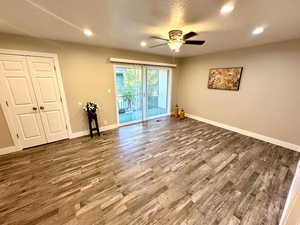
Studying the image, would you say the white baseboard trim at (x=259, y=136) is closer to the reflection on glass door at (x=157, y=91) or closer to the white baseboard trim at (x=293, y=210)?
the reflection on glass door at (x=157, y=91)

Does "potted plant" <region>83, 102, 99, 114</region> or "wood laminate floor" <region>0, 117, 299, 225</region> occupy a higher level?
"potted plant" <region>83, 102, 99, 114</region>

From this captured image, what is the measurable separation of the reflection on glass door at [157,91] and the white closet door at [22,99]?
344cm

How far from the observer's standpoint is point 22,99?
2.84m

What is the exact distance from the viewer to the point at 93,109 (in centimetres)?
354

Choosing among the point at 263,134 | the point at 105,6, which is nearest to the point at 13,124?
the point at 105,6

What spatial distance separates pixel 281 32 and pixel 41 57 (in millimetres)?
5171

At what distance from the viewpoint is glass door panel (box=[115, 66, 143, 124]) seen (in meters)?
4.32

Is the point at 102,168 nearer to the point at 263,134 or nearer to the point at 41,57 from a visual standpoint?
the point at 41,57

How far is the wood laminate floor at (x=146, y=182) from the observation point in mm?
1536

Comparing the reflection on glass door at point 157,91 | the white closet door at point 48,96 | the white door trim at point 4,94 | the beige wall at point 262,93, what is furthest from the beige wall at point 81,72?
the beige wall at point 262,93

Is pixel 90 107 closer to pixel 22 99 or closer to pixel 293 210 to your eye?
pixel 22 99

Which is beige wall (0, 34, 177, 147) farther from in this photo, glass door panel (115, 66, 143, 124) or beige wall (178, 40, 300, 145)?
beige wall (178, 40, 300, 145)

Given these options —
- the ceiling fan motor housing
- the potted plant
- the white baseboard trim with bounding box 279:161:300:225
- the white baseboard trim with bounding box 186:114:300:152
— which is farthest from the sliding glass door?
the white baseboard trim with bounding box 279:161:300:225

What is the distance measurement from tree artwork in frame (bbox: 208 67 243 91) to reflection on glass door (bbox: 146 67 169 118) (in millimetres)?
1849
